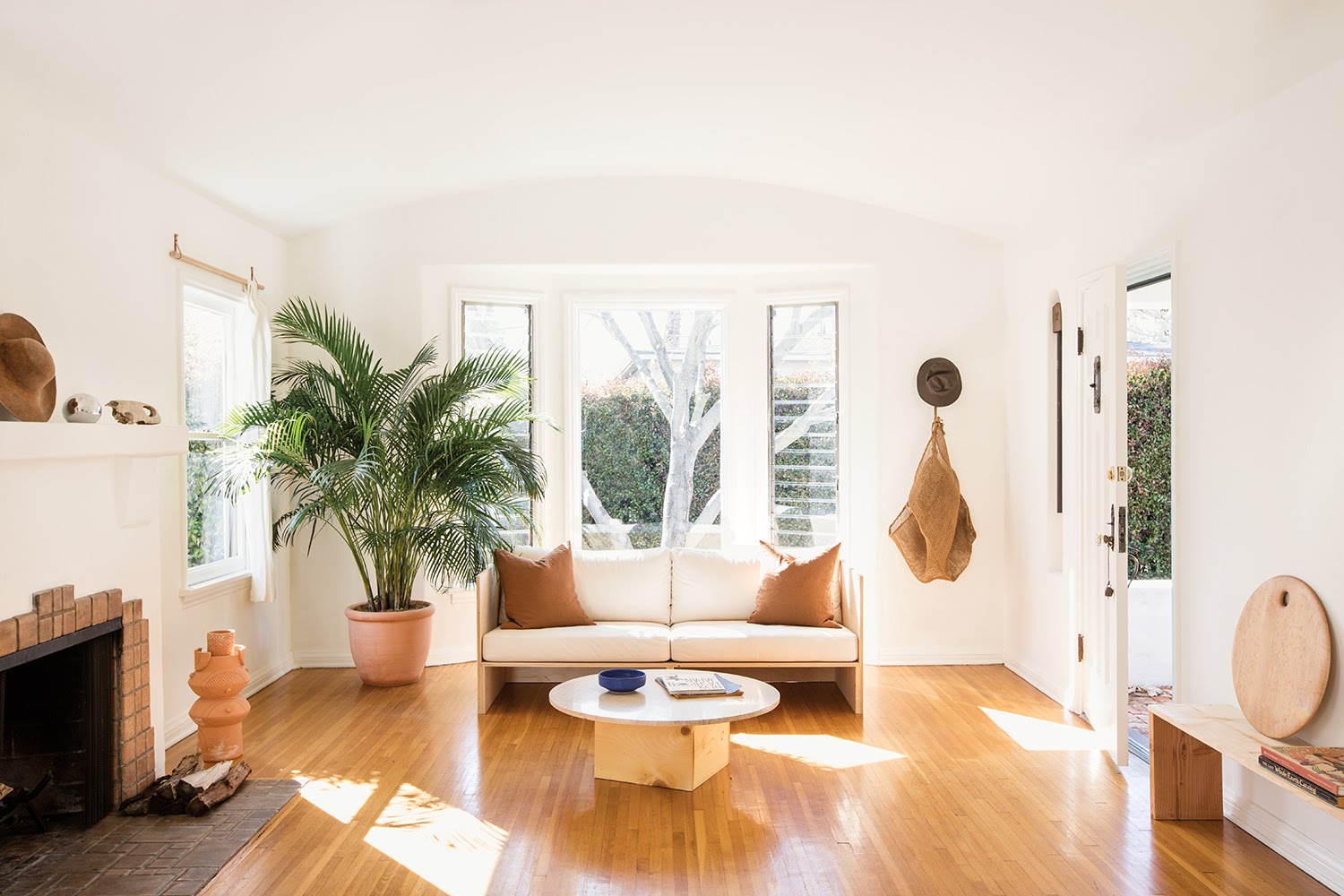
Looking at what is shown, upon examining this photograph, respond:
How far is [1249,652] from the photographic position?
3219 mm

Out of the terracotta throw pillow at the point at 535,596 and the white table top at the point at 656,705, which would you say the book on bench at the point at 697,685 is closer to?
the white table top at the point at 656,705

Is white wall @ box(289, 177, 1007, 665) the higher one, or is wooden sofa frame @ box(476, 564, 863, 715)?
white wall @ box(289, 177, 1007, 665)

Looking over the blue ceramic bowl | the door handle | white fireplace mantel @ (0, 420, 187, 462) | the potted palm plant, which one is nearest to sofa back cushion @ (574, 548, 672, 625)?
the potted palm plant

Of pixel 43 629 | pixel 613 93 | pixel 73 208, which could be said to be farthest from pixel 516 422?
pixel 43 629

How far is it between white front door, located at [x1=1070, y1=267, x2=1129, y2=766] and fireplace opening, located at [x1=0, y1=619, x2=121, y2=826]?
374 cm

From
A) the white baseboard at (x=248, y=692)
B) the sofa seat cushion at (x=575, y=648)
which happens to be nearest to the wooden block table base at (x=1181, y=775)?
the sofa seat cushion at (x=575, y=648)

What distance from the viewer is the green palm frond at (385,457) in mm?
4852

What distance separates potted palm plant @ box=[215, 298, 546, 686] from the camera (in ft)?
16.1

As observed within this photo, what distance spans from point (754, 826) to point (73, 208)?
3.39 meters

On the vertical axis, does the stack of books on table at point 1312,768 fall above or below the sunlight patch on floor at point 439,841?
above

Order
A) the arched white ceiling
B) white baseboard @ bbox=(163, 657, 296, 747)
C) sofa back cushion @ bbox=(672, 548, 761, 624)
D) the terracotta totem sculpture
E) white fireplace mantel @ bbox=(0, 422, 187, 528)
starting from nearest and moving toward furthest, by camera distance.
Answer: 1. white fireplace mantel @ bbox=(0, 422, 187, 528)
2. the arched white ceiling
3. the terracotta totem sculpture
4. white baseboard @ bbox=(163, 657, 296, 747)
5. sofa back cushion @ bbox=(672, 548, 761, 624)

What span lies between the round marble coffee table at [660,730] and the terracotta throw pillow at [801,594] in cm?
107

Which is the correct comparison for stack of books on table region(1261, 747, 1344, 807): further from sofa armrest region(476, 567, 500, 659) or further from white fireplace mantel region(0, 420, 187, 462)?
white fireplace mantel region(0, 420, 187, 462)

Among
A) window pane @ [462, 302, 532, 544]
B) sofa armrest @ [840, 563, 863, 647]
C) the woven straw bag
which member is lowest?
sofa armrest @ [840, 563, 863, 647]
